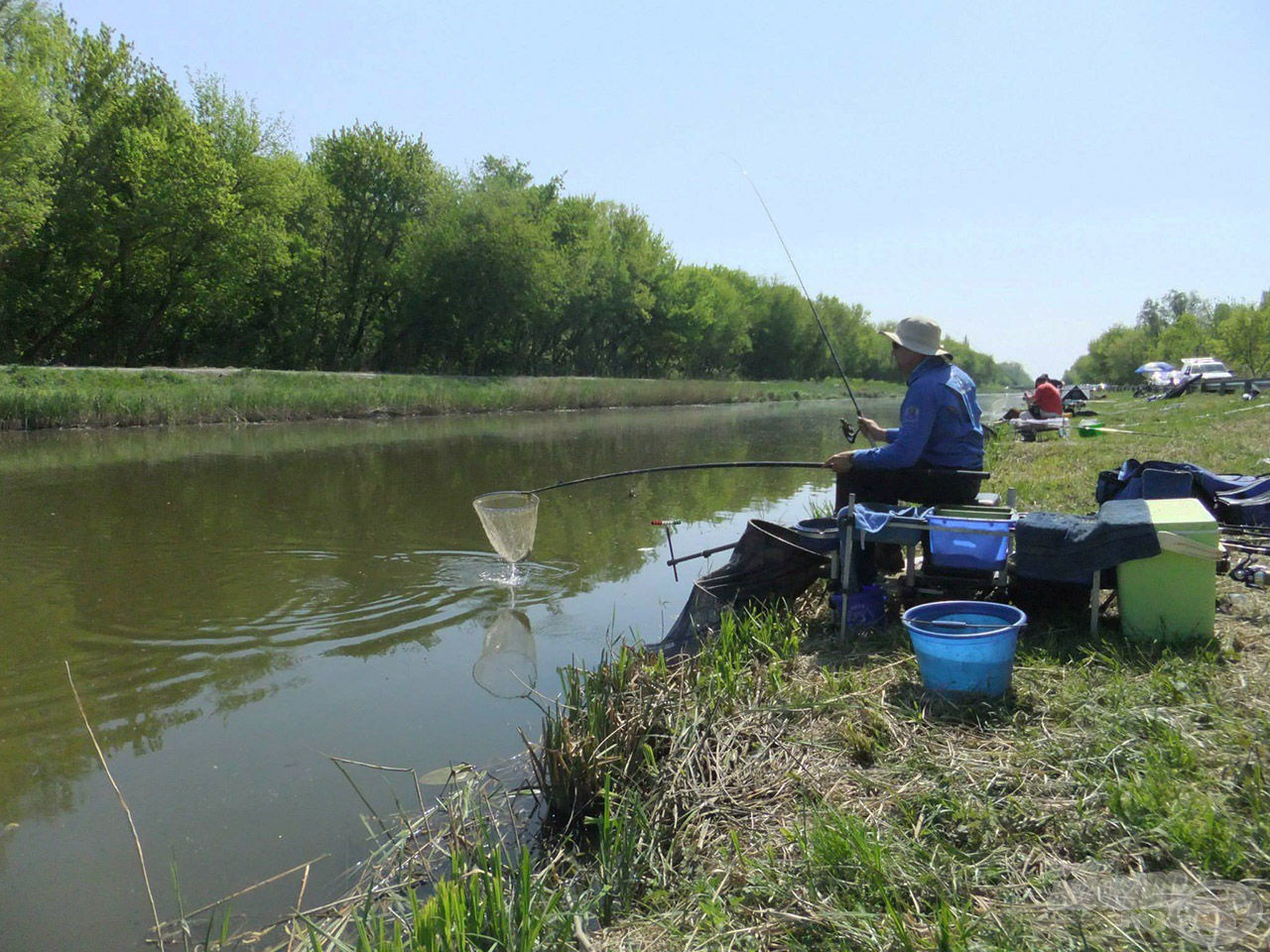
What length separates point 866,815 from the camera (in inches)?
116

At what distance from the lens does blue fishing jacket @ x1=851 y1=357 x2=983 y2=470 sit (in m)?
5.27

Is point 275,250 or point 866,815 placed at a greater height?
point 275,250

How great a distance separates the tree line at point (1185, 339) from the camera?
52844 mm

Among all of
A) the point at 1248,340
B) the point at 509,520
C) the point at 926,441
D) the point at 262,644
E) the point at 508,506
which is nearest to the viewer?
the point at 926,441

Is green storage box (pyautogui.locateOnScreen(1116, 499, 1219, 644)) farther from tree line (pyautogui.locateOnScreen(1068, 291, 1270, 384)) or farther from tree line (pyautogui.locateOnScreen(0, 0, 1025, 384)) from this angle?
tree line (pyautogui.locateOnScreen(1068, 291, 1270, 384))

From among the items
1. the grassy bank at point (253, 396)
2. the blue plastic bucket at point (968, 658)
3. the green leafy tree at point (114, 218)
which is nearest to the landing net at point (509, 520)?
the blue plastic bucket at point (968, 658)

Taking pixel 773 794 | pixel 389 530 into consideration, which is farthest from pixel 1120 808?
pixel 389 530

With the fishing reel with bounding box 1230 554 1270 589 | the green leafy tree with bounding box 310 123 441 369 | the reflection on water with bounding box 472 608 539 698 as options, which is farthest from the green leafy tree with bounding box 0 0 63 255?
the fishing reel with bounding box 1230 554 1270 589

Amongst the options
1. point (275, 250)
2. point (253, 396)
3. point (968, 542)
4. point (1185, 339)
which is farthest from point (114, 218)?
point (1185, 339)

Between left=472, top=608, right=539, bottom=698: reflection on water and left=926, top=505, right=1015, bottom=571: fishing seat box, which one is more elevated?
left=926, top=505, right=1015, bottom=571: fishing seat box

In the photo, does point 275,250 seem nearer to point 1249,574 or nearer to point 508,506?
point 508,506

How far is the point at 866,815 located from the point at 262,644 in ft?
14.1

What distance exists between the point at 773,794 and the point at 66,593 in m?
6.05

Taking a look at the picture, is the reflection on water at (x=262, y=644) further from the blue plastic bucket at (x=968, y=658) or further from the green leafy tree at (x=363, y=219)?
the green leafy tree at (x=363, y=219)
